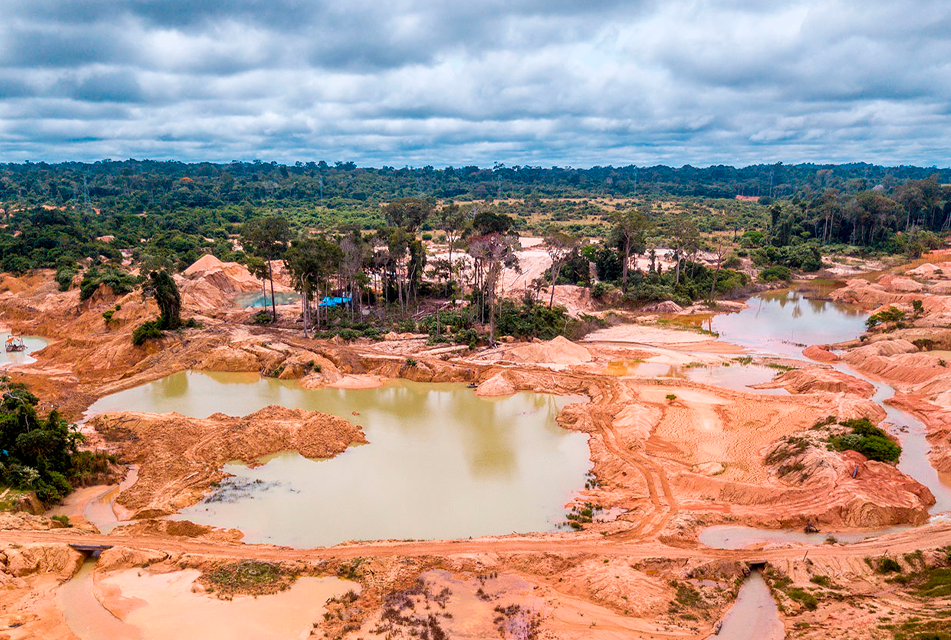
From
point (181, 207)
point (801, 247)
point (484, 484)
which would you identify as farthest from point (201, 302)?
point (801, 247)

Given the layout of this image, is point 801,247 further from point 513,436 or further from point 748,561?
point 748,561

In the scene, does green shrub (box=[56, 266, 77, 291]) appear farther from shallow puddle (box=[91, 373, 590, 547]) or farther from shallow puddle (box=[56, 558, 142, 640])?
shallow puddle (box=[56, 558, 142, 640])

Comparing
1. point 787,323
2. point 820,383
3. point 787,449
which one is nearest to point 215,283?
point 820,383

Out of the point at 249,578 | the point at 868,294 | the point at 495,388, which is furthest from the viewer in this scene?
the point at 868,294

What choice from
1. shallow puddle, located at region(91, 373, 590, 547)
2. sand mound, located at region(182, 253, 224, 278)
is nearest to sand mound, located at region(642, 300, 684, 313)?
shallow puddle, located at region(91, 373, 590, 547)

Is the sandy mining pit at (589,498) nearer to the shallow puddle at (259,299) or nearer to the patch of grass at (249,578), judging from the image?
the patch of grass at (249,578)

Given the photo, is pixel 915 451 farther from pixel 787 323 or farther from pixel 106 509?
pixel 106 509
